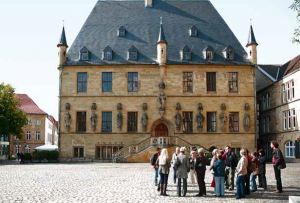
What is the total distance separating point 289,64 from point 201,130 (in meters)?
11.8

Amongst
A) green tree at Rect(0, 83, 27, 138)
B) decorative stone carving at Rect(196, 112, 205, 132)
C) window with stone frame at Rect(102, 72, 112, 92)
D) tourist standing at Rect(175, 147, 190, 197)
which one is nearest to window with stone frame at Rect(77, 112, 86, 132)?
window with stone frame at Rect(102, 72, 112, 92)

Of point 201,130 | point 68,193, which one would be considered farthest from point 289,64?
point 68,193

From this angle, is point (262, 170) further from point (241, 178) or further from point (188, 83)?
point (188, 83)

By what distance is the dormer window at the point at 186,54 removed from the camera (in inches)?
1548

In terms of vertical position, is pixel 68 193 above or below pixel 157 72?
below

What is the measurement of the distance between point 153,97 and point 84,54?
25.6 ft

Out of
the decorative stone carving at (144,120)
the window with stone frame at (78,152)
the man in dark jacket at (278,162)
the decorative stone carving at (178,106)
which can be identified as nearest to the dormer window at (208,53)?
the decorative stone carving at (178,106)

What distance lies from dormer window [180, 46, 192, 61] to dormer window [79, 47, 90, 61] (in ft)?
29.4

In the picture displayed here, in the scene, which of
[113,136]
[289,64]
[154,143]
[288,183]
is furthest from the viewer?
[289,64]

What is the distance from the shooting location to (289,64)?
41875 mm

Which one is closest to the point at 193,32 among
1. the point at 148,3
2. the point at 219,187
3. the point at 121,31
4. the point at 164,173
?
the point at 148,3

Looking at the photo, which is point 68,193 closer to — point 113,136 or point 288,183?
point 288,183

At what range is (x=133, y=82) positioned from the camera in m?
A: 39.2

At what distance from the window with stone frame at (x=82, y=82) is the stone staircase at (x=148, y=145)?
736 cm
